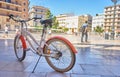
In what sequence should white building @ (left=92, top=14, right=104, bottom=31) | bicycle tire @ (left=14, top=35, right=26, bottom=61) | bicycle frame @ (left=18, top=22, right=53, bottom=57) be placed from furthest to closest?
white building @ (left=92, top=14, right=104, bottom=31) < bicycle tire @ (left=14, top=35, right=26, bottom=61) < bicycle frame @ (left=18, top=22, right=53, bottom=57)

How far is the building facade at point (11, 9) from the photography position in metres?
57.8

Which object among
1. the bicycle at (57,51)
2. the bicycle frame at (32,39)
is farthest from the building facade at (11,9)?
the bicycle at (57,51)

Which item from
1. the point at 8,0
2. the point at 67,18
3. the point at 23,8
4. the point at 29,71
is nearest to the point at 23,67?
the point at 29,71

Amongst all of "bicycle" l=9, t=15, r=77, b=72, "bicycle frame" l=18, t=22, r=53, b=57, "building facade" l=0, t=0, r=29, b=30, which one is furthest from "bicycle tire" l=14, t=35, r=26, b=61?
"building facade" l=0, t=0, r=29, b=30

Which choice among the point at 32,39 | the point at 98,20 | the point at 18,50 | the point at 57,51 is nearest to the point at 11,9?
the point at 18,50

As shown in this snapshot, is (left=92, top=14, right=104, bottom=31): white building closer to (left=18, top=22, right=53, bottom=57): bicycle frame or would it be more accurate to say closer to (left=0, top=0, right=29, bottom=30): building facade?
(left=0, top=0, right=29, bottom=30): building facade

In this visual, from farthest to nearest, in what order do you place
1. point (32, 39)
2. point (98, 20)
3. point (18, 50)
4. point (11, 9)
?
point (98, 20), point (11, 9), point (18, 50), point (32, 39)

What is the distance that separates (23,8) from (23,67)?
64564mm

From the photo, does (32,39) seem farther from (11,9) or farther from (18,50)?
(11,9)

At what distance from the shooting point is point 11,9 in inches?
2420

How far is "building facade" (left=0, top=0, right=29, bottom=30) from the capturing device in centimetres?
5779

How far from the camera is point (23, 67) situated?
4383 mm

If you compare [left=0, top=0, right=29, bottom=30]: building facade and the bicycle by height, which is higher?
[left=0, top=0, right=29, bottom=30]: building facade

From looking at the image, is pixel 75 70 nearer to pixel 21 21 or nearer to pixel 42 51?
pixel 42 51
